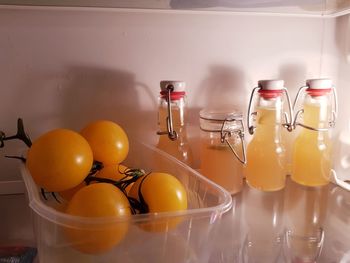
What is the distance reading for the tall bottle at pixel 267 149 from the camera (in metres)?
0.80

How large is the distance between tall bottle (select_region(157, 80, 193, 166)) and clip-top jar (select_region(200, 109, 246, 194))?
0.15 ft

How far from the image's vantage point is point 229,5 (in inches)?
30.3

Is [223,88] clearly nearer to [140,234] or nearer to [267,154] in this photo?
[267,154]

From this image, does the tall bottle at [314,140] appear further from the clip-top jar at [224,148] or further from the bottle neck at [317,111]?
the clip-top jar at [224,148]

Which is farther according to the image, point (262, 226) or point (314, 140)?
point (314, 140)

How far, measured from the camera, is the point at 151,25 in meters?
0.83

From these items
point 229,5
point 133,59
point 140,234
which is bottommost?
point 140,234

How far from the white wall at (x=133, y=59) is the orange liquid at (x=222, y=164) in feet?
0.39

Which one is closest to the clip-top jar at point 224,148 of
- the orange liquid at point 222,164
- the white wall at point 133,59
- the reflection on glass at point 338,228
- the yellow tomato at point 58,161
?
the orange liquid at point 222,164

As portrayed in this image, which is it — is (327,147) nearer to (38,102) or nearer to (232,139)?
(232,139)

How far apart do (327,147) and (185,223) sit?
475 millimetres

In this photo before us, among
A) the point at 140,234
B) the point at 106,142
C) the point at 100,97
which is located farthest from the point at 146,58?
the point at 140,234

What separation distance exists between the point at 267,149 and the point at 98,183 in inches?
16.4

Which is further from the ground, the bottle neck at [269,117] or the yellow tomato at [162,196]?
the bottle neck at [269,117]
